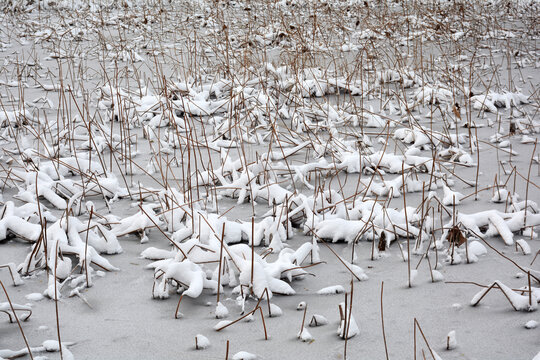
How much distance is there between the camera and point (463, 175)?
347cm

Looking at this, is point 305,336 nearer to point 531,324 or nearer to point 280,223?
point 531,324

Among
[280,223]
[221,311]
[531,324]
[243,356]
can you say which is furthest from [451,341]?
[280,223]

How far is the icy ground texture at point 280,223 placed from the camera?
6.26ft

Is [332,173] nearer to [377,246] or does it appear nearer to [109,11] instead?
[377,246]

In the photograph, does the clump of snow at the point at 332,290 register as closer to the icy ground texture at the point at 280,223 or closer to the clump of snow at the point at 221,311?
the icy ground texture at the point at 280,223

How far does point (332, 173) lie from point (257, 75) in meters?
1.96

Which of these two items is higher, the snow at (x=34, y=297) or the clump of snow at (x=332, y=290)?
the snow at (x=34, y=297)

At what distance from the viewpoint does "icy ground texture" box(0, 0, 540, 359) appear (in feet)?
6.26

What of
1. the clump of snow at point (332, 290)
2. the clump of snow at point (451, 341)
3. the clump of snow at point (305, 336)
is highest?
the clump of snow at point (451, 341)

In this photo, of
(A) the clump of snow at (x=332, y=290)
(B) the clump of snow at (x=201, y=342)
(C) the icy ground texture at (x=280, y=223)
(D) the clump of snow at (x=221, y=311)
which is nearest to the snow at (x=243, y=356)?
(C) the icy ground texture at (x=280, y=223)

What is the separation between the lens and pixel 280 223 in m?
2.71

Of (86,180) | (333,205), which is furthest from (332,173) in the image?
(86,180)

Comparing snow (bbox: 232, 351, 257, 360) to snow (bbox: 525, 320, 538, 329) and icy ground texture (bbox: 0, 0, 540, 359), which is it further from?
snow (bbox: 525, 320, 538, 329)

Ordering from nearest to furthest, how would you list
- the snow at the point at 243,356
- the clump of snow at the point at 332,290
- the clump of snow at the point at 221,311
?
the snow at the point at 243,356
the clump of snow at the point at 221,311
the clump of snow at the point at 332,290
